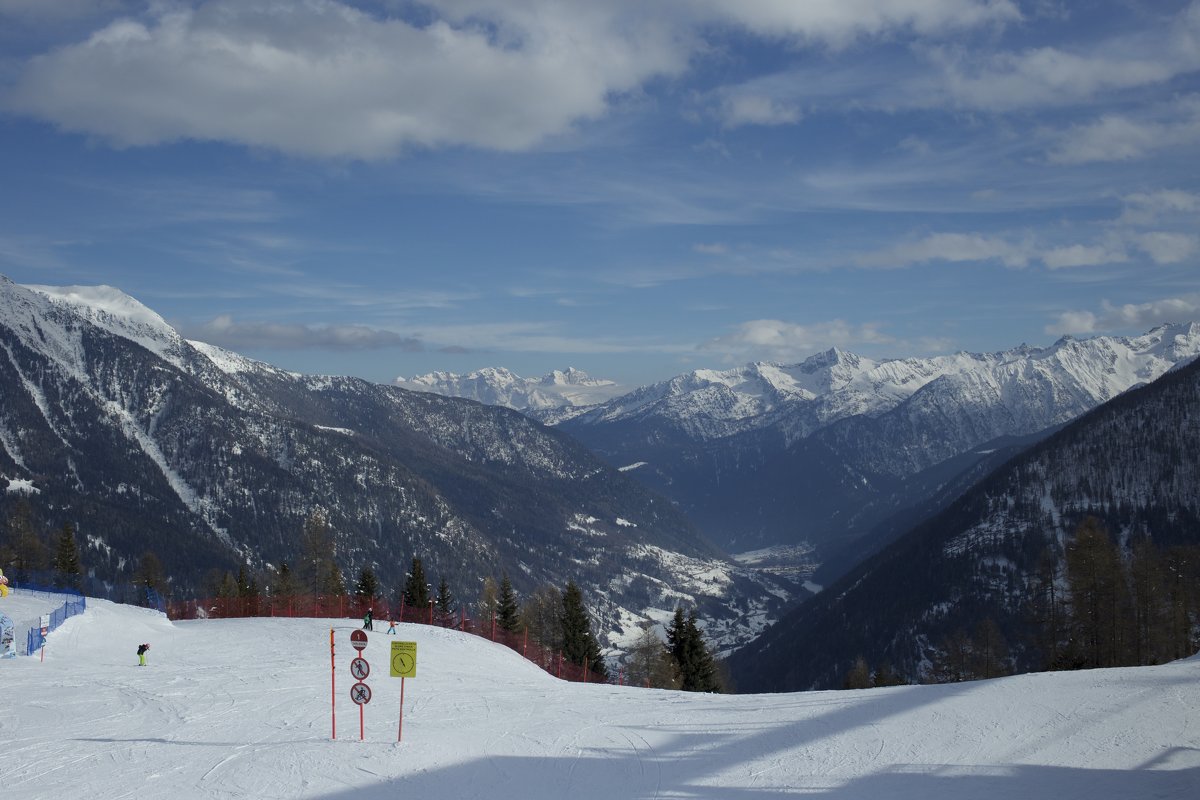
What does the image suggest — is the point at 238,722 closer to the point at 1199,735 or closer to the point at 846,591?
the point at 1199,735

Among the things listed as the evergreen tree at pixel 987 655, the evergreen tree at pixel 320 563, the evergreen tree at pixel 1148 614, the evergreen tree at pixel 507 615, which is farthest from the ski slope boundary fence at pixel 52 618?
the evergreen tree at pixel 987 655

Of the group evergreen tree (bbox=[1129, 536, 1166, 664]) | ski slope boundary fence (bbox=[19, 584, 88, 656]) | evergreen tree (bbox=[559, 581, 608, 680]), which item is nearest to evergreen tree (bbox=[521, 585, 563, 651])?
evergreen tree (bbox=[559, 581, 608, 680])

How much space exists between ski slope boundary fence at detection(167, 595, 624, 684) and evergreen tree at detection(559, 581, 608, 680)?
2.32 ft

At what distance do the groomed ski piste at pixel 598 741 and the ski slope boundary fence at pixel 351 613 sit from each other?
1000 inches

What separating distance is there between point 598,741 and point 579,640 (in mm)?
39265

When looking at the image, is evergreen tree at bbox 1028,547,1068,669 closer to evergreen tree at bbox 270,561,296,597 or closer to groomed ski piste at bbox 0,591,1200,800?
groomed ski piste at bbox 0,591,1200,800

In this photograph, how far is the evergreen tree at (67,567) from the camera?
7375 centimetres

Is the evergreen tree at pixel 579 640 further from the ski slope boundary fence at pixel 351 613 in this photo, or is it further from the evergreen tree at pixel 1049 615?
the evergreen tree at pixel 1049 615

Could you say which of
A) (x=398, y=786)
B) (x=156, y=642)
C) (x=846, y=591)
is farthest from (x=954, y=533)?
(x=398, y=786)

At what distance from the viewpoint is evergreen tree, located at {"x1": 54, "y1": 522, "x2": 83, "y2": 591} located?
7375 cm

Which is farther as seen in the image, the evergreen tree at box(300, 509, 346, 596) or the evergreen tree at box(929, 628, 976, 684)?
the evergreen tree at box(300, 509, 346, 596)

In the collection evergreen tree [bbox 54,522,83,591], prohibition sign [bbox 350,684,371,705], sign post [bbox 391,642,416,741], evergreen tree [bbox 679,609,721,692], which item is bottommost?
evergreen tree [bbox 679,609,721,692]

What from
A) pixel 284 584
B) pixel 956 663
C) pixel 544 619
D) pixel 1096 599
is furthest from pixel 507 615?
pixel 1096 599

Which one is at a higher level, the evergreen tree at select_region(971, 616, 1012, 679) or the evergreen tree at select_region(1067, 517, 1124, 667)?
the evergreen tree at select_region(1067, 517, 1124, 667)
